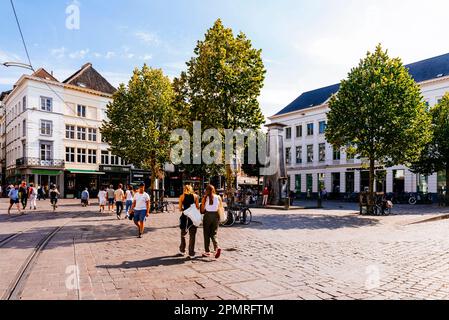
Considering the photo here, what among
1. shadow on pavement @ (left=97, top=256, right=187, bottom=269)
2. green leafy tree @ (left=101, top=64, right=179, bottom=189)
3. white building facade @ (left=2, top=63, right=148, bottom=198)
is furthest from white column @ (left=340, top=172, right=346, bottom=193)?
shadow on pavement @ (left=97, top=256, right=187, bottom=269)

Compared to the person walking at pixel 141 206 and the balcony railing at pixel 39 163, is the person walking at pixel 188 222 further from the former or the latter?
the balcony railing at pixel 39 163

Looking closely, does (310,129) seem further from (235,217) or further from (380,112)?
(235,217)

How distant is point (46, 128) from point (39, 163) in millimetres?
4347

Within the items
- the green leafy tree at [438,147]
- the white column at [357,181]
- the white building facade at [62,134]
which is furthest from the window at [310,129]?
the white building facade at [62,134]

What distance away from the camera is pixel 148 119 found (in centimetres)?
2308

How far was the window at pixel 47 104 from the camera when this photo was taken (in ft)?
131

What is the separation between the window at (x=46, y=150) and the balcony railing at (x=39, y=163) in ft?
1.63

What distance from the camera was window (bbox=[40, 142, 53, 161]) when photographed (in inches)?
1566

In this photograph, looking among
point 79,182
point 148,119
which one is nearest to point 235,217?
point 148,119

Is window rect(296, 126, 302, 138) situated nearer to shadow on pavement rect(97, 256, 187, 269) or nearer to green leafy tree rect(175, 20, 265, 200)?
green leafy tree rect(175, 20, 265, 200)

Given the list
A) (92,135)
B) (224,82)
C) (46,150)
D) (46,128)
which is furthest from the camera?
(92,135)

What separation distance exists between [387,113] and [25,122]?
38.6m

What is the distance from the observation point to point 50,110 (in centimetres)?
4056

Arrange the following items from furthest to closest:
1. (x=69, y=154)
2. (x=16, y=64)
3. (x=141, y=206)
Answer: (x=69, y=154)
(x=16, y=64)
(x=141, y=206)
